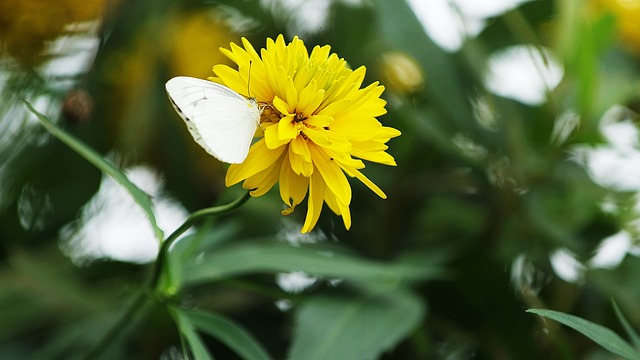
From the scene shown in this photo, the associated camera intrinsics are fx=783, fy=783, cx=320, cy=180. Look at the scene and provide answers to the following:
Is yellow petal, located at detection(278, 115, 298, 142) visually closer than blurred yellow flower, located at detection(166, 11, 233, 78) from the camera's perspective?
Yes

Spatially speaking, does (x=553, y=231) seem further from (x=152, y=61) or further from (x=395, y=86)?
(x=152, y=61)

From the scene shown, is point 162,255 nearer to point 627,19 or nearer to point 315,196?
point 315,196

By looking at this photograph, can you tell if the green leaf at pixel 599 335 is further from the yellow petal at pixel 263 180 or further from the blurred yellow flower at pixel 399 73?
the blurred yellow flower at pixel 399 73

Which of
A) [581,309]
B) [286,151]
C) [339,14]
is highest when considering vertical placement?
[286,151]

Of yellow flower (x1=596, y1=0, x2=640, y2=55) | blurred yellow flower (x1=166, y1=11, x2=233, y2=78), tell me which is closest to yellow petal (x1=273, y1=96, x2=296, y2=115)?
blurred yellow flower (x1=166, y1=11, x2=233, y2=78)

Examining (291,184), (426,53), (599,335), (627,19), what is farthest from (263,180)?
(627,19)

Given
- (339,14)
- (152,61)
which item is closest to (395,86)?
(339,14)

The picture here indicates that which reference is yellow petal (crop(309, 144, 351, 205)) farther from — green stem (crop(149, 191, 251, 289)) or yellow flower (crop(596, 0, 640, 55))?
yellow flower (crop(596, 0, 640, 55))
